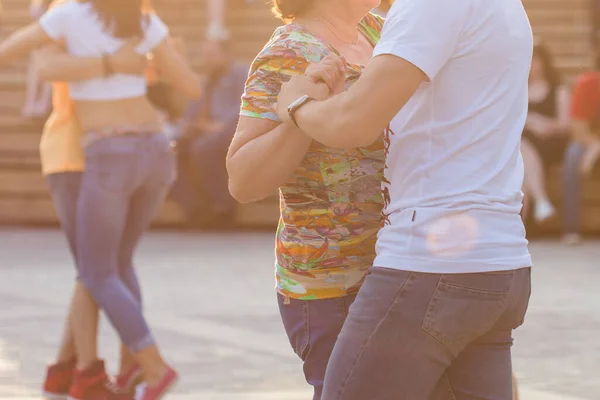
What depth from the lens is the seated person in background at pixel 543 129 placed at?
13.1 metres

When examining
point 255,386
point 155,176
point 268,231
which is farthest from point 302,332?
point 268,231

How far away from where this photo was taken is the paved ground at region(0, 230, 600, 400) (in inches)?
241

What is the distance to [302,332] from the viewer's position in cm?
304

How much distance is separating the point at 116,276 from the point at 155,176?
0.43 meters

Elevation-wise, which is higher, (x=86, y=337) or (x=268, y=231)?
(x=86, y=337)

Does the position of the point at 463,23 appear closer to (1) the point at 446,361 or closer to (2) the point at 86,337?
(1) the point at 446,361

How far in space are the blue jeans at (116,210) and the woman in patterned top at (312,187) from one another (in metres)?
2.45

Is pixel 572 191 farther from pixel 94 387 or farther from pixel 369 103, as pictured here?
pixel 369 103

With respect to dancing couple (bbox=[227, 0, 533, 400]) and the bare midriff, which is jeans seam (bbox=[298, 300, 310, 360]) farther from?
the bare midriff

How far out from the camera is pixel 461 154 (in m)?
2.73

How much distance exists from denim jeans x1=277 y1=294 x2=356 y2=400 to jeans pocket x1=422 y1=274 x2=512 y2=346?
0.37m

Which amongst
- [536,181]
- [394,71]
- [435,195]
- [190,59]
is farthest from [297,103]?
[190,59]

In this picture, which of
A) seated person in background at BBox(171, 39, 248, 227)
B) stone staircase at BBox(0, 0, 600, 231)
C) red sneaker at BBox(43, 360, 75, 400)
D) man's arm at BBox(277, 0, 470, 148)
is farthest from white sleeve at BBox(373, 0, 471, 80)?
stone staircase at BBox(0, 0, 600, 231)

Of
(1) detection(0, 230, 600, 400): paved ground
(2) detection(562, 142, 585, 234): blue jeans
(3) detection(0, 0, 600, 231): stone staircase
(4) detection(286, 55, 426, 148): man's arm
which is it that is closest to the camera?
(4) detection(286, 55, 426, 148): man's arm
